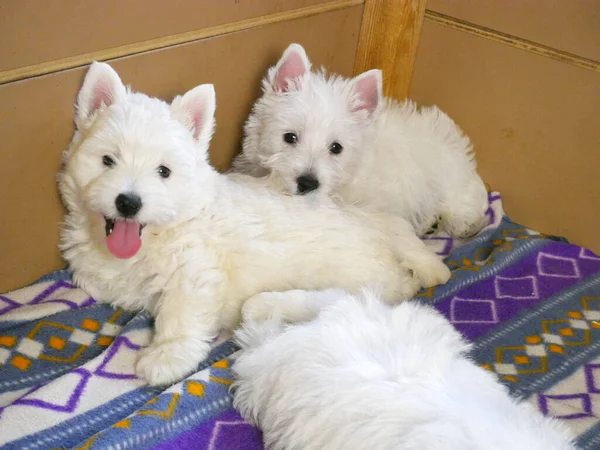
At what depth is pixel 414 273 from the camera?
2.04 m

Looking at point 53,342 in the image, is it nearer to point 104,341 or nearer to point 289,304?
point 104,341

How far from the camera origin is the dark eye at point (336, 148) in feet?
7.64

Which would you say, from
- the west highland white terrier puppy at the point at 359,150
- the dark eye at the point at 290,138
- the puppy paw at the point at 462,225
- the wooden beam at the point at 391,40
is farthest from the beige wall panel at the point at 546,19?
the dark eye at the point at 290,138

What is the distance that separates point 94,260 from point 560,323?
4.77 feet

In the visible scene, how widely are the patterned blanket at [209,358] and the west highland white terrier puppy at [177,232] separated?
8 cm

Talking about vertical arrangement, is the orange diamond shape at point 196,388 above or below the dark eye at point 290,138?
below

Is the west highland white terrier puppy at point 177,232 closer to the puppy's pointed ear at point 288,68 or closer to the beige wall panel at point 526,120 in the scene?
the puppy's pointed ear at point 288,68

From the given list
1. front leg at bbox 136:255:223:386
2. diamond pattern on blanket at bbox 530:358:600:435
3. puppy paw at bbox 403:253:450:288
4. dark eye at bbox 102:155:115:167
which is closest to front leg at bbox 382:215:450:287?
puppy paw at bbox 403:253:450:288

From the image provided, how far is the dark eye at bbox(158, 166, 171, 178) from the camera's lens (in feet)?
5.48

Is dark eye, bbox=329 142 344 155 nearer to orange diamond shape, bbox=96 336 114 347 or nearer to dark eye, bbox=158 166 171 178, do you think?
dark eye, bbox=158 166 171 178

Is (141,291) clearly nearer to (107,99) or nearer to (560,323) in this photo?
Answer: (107,99)

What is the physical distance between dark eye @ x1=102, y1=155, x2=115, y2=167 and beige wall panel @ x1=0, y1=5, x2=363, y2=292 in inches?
8.1

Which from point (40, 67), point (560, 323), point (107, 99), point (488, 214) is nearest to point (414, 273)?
point (560, 323)

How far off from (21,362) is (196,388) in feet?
1.53
